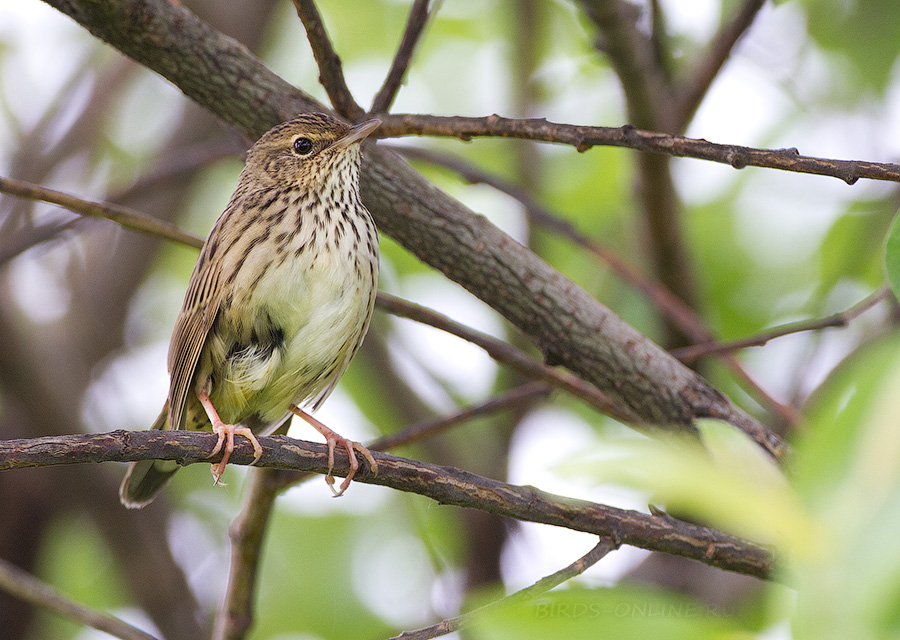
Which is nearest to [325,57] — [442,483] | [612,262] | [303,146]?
[303,146]

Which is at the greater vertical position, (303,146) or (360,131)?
(303,146)

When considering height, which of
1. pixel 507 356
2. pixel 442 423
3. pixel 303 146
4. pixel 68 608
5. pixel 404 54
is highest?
pixel 303 146

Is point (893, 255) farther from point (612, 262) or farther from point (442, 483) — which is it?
point (612, 262)

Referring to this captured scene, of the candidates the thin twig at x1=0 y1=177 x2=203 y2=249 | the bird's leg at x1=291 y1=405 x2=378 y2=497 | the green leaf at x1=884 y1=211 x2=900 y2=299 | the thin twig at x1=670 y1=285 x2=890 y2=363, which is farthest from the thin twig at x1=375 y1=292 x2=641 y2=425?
the green leaf at x1=884 y1=211 x2=900 y2=299

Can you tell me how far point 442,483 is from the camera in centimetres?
256

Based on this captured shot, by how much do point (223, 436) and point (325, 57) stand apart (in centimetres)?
126

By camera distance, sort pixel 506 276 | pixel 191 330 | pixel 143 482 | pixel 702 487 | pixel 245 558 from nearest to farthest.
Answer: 1. pixel 702 487
2. pixel 506 276
3. pixel 245 558
4. pixel 191 330
5. pixel 143 482

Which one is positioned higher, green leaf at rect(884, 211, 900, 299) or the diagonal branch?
the diagonal branch

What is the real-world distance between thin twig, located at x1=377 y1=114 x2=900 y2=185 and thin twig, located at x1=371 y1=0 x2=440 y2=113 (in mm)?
203

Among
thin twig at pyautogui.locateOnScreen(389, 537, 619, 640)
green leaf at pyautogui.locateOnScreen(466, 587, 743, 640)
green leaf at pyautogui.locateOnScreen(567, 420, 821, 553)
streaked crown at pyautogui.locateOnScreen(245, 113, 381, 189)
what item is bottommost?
green leaf at pyautogui.locateOnScreen(466, 587, 743, 640)

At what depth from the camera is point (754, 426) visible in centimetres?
350

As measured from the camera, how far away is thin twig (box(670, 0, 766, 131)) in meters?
4.34

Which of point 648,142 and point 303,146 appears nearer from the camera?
point 648,142

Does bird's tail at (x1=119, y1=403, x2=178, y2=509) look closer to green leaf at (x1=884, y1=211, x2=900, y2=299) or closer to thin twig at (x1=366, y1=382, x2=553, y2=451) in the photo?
thin twig at (x1=366, y1=382, x2=553, y2=451)
